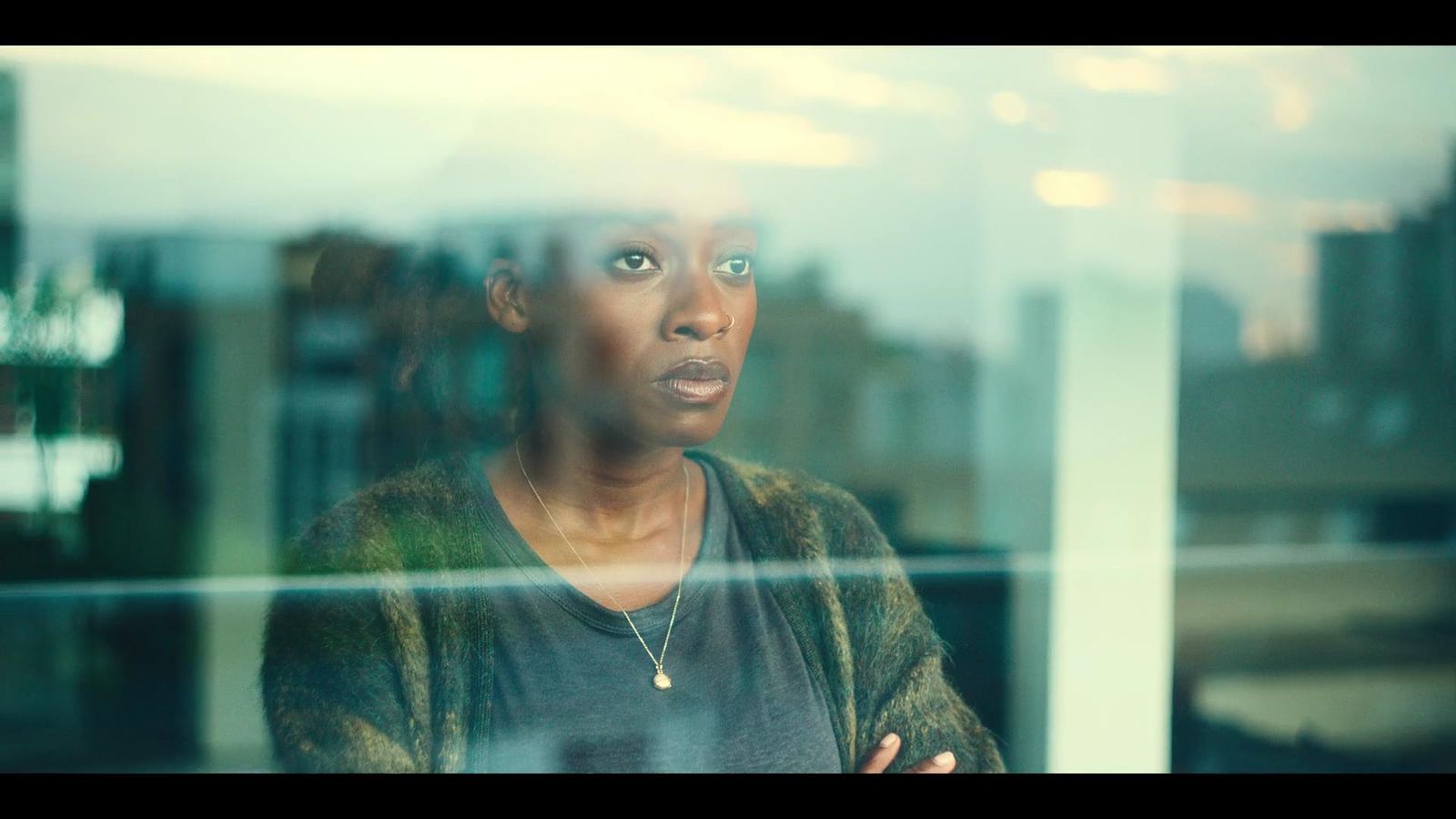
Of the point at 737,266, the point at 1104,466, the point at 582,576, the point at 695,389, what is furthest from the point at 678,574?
the point at 1104,466

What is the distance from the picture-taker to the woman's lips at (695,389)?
87.2 inches

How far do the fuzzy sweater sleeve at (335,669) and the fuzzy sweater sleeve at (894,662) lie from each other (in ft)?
2.72

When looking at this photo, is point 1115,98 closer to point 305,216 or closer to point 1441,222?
point 1441,222

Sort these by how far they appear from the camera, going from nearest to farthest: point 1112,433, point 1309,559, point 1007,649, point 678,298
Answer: point 678,298
point 1007,649
point 1112,433
point 1309,559

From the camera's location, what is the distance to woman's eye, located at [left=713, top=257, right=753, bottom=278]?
2.23 m

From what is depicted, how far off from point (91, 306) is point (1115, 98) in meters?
2.09

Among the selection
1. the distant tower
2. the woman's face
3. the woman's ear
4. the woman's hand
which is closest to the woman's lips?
the woman's face

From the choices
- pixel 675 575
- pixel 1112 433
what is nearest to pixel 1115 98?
pixel 1112 433

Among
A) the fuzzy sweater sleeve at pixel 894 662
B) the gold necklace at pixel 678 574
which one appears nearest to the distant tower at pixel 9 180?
the gold necklace at pixel 678 574

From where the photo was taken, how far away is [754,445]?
91.4 inches

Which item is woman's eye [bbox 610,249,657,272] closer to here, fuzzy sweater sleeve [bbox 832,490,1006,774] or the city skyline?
the city skyline

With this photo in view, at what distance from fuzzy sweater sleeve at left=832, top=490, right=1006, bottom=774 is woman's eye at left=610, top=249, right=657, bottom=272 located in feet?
1.94

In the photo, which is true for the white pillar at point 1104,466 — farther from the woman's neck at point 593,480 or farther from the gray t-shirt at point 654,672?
the woman's neck at point 593,480

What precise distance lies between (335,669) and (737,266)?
3.29 feet
